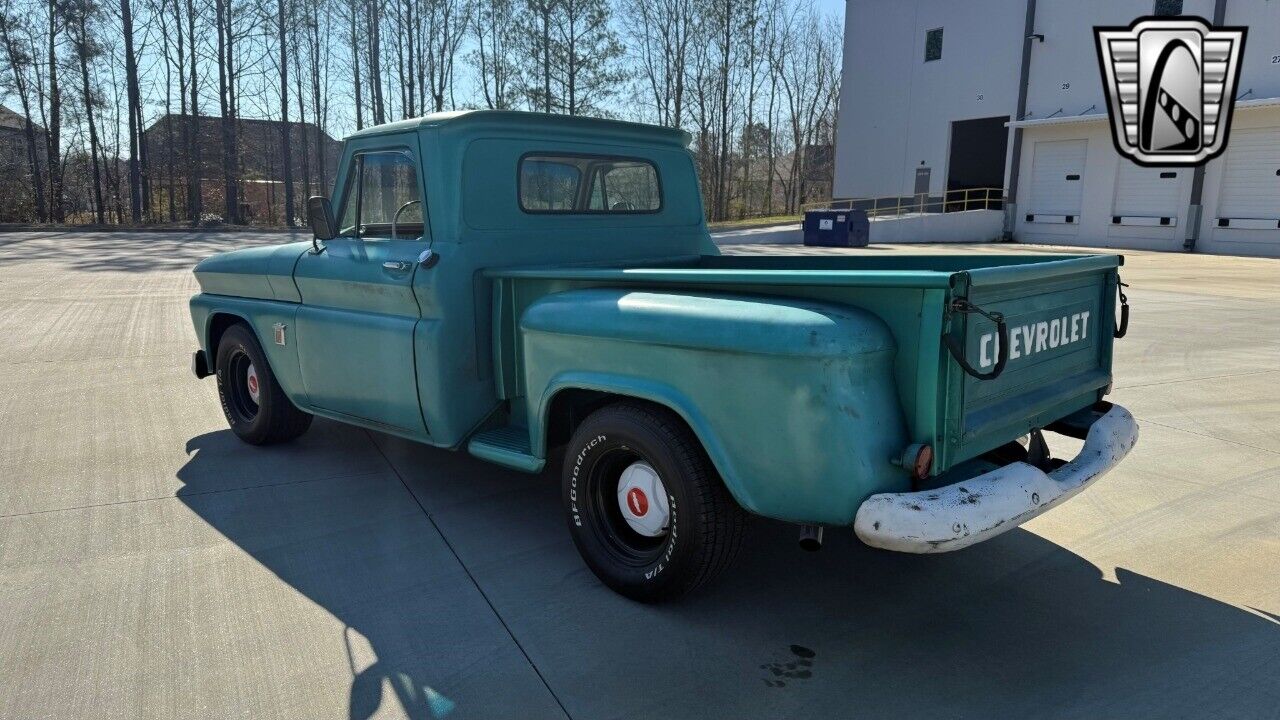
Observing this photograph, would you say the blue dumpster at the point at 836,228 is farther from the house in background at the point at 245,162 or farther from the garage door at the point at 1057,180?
the house in background at the point at 245,162

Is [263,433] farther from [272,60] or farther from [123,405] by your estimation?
[272,60]

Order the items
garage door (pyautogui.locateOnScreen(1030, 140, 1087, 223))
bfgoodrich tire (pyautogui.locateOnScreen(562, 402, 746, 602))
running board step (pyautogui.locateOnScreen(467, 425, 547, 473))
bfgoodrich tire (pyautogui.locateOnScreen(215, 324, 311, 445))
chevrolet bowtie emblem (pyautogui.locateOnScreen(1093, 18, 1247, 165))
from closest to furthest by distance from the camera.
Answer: bfgoodrich tire (pyautogui.locateOnScreen(562, 402, 746, 602)) < running board step (pyautogui.locateOnScreen(467, 425, 547, 473)) < bfgoodrich tire (pyautogui.locateOnScreen(215, 324, 311, 445)) < chevrolet bowtie emblem (pyautogui.locateOnScreen(1093, 18, 1247, 165)) < garage door (pyautogui.locateOnScreen(1030, 140, 1087, 223))

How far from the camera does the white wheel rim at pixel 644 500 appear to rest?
3.23m

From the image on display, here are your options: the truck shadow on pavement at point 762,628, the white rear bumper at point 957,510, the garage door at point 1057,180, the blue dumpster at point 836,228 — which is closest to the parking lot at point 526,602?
the truck shadow on pavement at point 762,628

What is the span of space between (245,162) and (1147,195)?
37609 millimetres

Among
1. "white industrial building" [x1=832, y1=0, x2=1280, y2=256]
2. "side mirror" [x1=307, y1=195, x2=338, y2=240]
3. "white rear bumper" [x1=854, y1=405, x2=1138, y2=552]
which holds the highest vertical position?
"white industrial building" [x1=832, y1=0, x2=1280, y2=256]

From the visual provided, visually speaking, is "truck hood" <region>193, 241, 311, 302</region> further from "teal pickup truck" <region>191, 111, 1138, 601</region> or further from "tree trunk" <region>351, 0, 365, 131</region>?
"tree trunk" <region>351, 0, 365, 131</region>

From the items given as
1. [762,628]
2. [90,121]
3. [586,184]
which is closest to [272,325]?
[586,184]

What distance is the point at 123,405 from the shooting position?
6.34 meters

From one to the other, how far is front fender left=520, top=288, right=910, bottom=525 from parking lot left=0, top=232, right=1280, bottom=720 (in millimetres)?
658

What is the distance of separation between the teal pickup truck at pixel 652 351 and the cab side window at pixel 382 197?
12mm

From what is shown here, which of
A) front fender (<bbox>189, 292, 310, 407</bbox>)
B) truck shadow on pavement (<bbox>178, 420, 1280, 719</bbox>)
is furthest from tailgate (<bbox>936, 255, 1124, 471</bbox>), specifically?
front fender (<bbox>189, 292, 310, 407</bbox>)

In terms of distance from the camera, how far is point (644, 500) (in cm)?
329

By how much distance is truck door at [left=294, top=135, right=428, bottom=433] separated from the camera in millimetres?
4102
